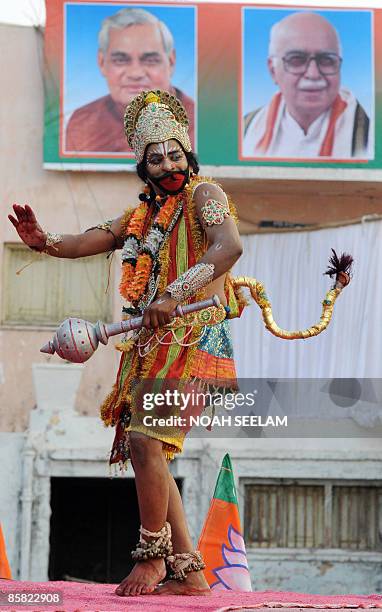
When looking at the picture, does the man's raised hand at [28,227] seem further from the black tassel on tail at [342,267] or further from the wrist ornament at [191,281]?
the black tassel on tail at [342,267]

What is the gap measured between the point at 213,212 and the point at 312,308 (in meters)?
9.93

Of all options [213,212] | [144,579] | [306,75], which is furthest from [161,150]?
[306,75]

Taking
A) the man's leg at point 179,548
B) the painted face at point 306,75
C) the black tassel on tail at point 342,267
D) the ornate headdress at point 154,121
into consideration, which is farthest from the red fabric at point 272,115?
the man's leg at point 179,548

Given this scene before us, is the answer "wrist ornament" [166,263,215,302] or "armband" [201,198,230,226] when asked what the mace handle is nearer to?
"wrist ornament" [166,263,215,302]

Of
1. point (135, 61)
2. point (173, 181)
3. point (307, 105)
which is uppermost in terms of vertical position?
point (135, 61)

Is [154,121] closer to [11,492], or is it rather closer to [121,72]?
[11,492]

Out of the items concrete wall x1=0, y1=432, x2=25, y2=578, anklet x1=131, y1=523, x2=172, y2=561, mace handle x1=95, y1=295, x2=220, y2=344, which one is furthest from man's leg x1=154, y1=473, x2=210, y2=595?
concrete wall x1=0, y1=432, x2=25, y2=578

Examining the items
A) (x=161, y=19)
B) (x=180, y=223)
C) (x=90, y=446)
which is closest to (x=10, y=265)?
(x=90, y=446)

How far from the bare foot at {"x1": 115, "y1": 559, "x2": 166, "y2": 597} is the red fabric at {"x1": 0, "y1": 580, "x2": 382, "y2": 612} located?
54 millimetres

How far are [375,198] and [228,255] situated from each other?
11414 mm

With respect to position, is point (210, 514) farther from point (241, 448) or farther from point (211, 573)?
point (241, 448)

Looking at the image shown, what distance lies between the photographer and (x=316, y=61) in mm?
15961

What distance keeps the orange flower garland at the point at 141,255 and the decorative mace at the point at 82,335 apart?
10.7 inches

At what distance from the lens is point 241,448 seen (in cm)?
1554
